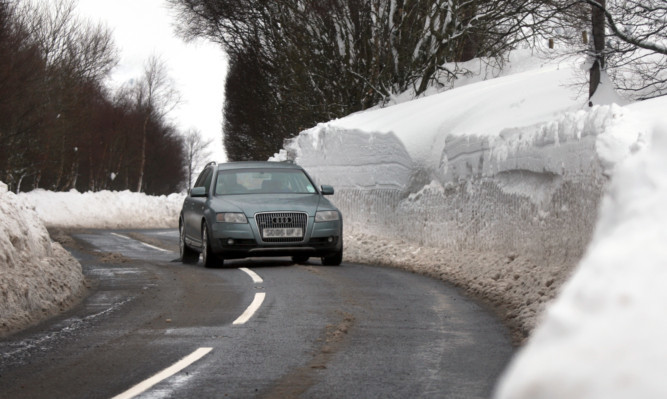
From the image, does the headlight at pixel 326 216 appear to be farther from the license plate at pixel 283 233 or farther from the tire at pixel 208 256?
the tire at pixel 208 256

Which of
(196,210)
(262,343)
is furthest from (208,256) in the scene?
(262,343)

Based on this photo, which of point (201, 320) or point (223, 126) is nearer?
point (201, 320)

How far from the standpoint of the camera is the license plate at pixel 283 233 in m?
15.2

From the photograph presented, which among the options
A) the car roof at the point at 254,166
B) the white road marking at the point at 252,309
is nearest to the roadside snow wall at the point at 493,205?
the car roof at the point at 254,166

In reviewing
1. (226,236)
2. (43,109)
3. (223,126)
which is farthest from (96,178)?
(226,236)

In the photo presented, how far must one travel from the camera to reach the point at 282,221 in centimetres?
1523

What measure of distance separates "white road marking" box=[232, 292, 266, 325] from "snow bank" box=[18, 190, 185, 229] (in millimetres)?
31219

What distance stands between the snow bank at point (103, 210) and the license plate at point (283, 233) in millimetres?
27256

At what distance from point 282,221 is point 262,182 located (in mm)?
1578

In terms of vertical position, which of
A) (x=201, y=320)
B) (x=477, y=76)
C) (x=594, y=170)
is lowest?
(x=201, y=320)

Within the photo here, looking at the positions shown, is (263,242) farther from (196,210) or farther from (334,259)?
(196,210)

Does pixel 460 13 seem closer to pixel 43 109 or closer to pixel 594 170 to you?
pixel 594 170

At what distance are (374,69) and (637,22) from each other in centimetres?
1714

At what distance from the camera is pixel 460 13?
3014 cm
